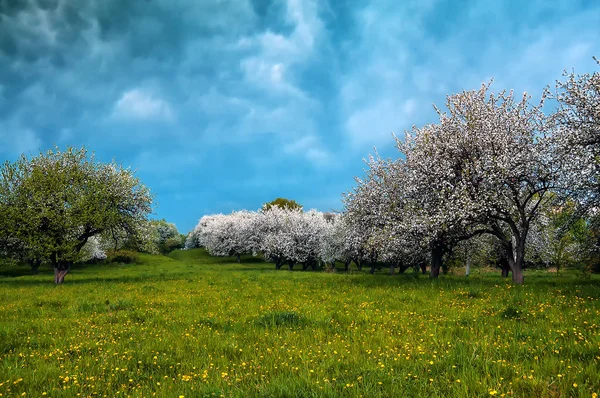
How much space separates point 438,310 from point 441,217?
8625mm

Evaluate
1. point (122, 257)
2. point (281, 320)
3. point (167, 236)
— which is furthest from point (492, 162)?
point (167, 236)

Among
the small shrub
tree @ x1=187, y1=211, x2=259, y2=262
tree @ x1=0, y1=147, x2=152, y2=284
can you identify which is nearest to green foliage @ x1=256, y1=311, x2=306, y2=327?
tree @ x1=0, y1=147, x2=152, y2=284

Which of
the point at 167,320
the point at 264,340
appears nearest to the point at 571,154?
the point at 264,340

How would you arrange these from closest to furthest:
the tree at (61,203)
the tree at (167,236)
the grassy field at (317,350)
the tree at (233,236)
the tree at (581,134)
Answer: the grassy field at (317,350) → the tree at (581,134) → the tree at (61,203) → the tree at (233,236) → the tree at (167,236)

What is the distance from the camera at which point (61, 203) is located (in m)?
31.5

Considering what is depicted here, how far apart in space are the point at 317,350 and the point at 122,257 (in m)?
85.5

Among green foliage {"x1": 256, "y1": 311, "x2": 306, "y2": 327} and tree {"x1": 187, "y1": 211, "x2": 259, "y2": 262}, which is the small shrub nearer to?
tree {"x1": 187, "y1": 211, "x2": 259, "y2": 262}

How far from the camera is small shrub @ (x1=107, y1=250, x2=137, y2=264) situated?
274 feet

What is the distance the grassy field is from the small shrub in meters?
73.9

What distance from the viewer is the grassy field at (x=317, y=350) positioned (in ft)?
20.9

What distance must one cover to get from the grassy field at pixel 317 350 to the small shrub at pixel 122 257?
242 ft

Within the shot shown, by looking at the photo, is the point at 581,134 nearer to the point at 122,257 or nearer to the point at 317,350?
the point at 317,350

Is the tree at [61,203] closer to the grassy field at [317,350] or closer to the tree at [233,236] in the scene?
the grassy field at [317,350]

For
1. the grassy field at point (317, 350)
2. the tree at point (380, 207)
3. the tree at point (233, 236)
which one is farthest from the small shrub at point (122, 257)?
the grassy field at point (317, 350)
